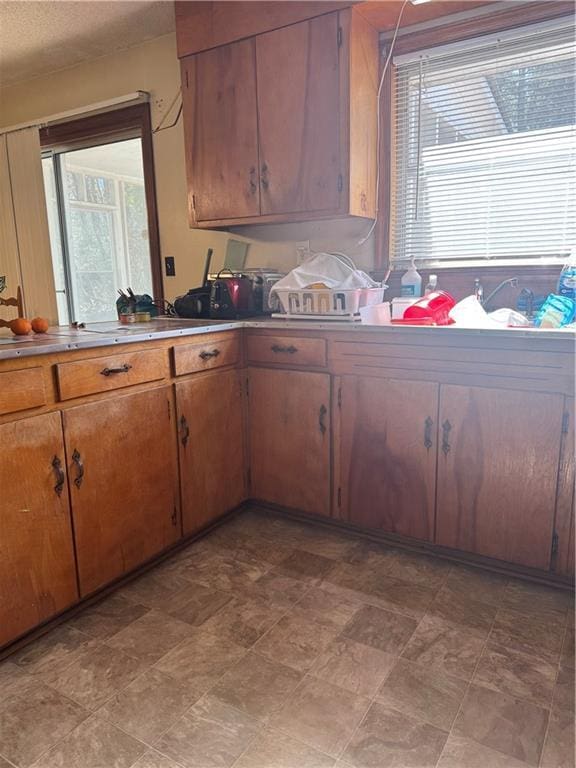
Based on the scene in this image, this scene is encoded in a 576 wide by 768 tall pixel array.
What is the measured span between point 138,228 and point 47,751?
11.4 feet

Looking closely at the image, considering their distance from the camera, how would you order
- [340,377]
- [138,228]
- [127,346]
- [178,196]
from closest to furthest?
[127,346] < [340,377] < [178,196] < [138,228]

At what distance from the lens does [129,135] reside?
124 inches

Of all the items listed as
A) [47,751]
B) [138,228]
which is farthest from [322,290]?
[138,228]

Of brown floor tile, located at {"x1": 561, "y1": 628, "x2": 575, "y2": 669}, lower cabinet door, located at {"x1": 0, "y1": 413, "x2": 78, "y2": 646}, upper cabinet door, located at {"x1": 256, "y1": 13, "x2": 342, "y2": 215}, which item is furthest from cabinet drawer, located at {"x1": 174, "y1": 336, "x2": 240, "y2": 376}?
brown floor tile, located at {"x1": 561, "y1": 628, "x2": 575, "y2": 669}

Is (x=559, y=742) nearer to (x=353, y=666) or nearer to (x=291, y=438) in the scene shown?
(x=353, y=666)

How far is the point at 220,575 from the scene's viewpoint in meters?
1.96

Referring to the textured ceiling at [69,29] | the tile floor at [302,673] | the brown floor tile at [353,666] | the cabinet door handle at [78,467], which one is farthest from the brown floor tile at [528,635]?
the textured ceiling at [69,29]

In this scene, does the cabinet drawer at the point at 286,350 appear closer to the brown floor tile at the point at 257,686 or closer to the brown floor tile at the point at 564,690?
the brown floor tile at the point at 257,686

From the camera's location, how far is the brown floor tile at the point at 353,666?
142cm

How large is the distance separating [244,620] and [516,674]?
2.65 feet

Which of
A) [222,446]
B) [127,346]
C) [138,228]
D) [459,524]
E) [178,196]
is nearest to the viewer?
[127,346]

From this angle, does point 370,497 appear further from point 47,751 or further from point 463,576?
point 47,751

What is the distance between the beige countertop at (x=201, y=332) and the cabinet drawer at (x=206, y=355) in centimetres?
5

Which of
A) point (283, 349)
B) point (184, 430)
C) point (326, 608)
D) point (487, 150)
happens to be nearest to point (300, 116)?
point (487, 150)
